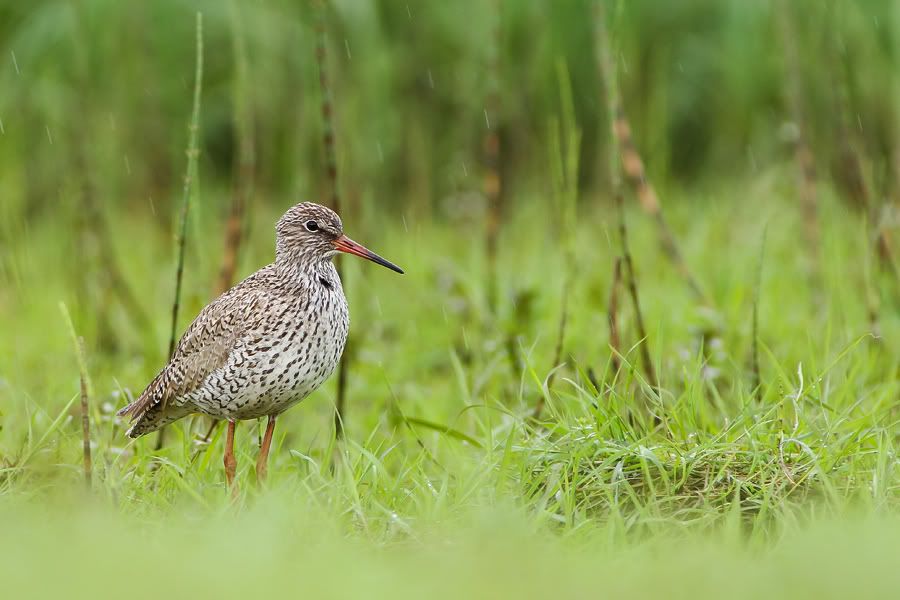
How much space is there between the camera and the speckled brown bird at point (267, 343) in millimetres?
4480

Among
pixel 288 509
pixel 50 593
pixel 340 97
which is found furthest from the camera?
pixel 340 97

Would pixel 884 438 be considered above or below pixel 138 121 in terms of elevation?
below

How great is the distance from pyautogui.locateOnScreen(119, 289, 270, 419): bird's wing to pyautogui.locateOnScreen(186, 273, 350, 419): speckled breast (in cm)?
5

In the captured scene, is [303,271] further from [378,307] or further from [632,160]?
[378,307]

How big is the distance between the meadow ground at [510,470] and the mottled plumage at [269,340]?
0.73 ft

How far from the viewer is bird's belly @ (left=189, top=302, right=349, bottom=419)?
4.46 metres

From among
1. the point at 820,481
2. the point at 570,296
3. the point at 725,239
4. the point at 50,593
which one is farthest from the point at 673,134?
the point at 50,593

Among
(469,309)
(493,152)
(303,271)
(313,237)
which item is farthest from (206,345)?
(469,309)

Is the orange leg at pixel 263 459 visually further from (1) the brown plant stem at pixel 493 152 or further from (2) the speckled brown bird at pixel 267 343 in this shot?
(1) the brown plant stem at pixel 493 152

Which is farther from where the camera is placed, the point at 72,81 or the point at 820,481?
the point at 72,81

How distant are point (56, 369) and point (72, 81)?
312 centimetres

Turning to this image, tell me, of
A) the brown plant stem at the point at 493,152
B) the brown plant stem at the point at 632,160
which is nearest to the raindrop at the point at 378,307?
the brown plant stem at the point at 493,152

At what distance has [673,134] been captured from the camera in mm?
10477

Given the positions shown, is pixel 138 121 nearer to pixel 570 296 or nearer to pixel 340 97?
pixel 340 97
